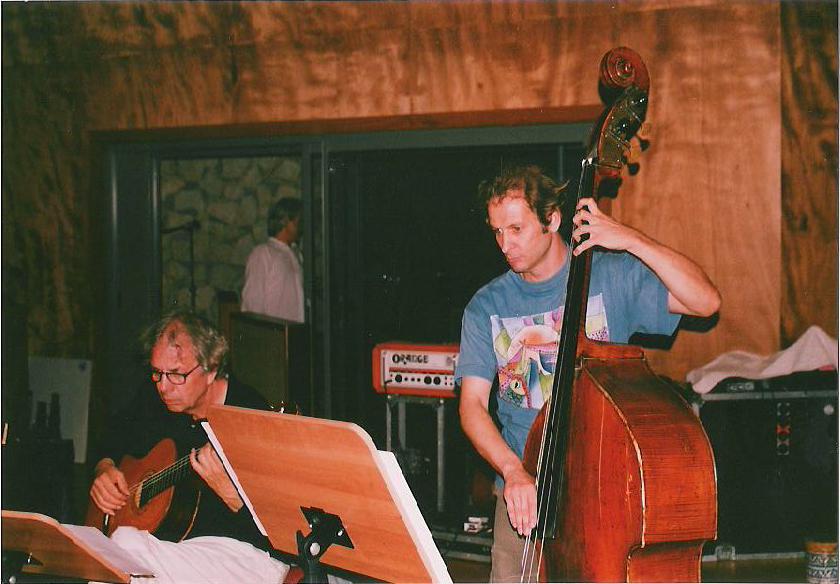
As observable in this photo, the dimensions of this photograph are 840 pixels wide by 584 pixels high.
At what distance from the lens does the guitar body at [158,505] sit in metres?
2.73

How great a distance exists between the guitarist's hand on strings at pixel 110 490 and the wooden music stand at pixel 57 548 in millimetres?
921

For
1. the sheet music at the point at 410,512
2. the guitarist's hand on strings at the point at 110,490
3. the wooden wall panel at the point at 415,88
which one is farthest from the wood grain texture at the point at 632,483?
the wooden wall panel at the point at 415,88

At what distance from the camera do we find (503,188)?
2451mm

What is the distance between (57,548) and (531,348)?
1252 millimetres

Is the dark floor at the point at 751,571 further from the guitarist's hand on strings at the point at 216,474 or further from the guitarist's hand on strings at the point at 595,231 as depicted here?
the guitarist's hand on strings at the point at 595,231

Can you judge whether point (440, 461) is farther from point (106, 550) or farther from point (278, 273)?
point (106, 550)

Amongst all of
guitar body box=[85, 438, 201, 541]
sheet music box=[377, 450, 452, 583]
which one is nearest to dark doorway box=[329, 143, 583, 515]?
guitar body box=[85, 438, 201, 541]

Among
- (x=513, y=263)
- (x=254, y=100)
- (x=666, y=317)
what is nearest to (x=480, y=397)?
(x=513, y=263)

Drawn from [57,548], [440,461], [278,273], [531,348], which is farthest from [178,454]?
[278,273]

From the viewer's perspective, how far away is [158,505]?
2.88 m

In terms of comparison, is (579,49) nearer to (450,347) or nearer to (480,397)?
(450,347)

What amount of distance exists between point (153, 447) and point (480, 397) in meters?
1.17

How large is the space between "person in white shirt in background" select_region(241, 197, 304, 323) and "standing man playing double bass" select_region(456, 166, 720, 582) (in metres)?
3.34

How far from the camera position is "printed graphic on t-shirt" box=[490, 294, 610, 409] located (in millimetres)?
2379
